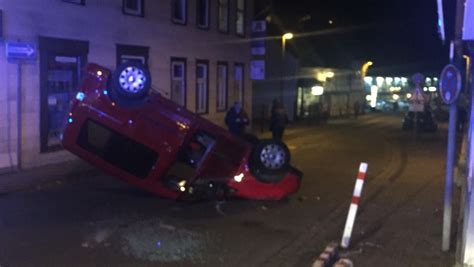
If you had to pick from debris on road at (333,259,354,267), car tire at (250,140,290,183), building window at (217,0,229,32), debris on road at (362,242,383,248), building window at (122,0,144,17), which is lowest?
debris on road at (362,242,383,248)

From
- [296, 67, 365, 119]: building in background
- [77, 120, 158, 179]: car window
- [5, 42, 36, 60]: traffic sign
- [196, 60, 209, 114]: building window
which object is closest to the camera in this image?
[77, 120, 158, 179]: car window

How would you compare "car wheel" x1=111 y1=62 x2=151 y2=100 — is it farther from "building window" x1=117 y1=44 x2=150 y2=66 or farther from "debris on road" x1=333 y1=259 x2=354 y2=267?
"building window" x1=117 y1=44 x2=150 y2=66

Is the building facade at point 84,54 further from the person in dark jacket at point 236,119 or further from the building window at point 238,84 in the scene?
the person in dark jacket at point 236,119

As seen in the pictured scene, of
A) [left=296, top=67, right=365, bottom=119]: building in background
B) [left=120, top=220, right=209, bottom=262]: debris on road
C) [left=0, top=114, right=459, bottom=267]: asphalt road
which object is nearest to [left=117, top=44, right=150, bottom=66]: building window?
[left=0, top=114, right=459, bottom=267]: asphalt road

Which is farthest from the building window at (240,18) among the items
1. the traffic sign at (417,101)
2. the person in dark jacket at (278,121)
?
the traffic sign at (417,101)

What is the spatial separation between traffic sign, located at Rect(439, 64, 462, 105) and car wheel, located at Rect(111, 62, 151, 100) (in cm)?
454

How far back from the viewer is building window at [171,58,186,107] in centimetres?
2059

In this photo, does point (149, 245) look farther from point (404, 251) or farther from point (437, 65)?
point (437, 65)

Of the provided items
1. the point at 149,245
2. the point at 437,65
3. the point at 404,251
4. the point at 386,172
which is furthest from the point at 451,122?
the point at 437,65

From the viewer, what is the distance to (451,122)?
311 inches

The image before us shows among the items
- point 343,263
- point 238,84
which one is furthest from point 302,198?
point 238,84

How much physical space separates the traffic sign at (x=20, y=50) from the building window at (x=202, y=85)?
8.93 m

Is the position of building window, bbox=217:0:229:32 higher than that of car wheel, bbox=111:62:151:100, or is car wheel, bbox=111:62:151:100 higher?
building window, bbox=217:0:229:32

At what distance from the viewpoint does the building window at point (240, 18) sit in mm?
25844
